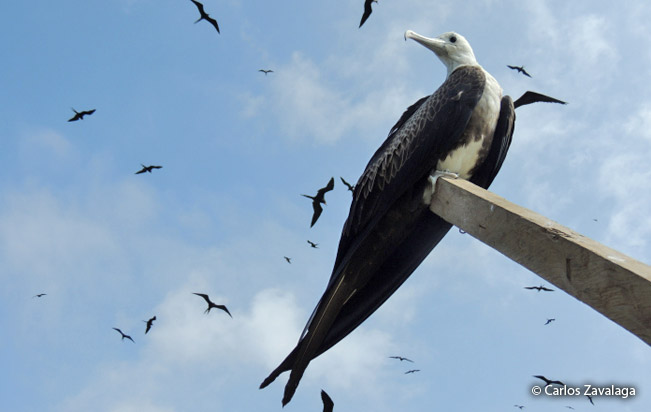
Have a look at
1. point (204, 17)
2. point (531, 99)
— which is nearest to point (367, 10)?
point (531, 99)

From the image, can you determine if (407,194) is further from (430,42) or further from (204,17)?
(204,17)

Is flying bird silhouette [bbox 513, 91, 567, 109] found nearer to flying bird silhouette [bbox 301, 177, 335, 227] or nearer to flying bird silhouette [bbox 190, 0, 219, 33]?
flying bird silhouette [bbox 301, 177, 335, 227]

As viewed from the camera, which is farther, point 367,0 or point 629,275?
point 367,0

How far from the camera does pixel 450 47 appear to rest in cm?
475

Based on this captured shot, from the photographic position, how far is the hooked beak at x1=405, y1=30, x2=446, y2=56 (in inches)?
188

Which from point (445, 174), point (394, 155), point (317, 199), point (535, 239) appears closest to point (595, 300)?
point (535, 239)

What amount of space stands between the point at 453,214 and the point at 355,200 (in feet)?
3.09

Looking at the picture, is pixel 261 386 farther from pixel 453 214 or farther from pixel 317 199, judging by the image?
pixel 317 199

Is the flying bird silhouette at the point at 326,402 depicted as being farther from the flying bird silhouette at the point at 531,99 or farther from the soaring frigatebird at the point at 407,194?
the flying bird silhouette at the point at 531,99

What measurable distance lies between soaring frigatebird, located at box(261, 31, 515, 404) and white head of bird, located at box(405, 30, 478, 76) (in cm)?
41

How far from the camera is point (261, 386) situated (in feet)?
11.3

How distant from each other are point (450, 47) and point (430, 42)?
6.3 inches

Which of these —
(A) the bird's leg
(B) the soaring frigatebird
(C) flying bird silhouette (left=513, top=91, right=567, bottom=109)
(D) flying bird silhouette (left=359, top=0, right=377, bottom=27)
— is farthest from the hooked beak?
(A) the bird's leg

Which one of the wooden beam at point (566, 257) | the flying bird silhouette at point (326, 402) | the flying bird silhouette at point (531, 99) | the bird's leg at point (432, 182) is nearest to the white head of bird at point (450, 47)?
the flying bird silhouette at point (531, 99)
